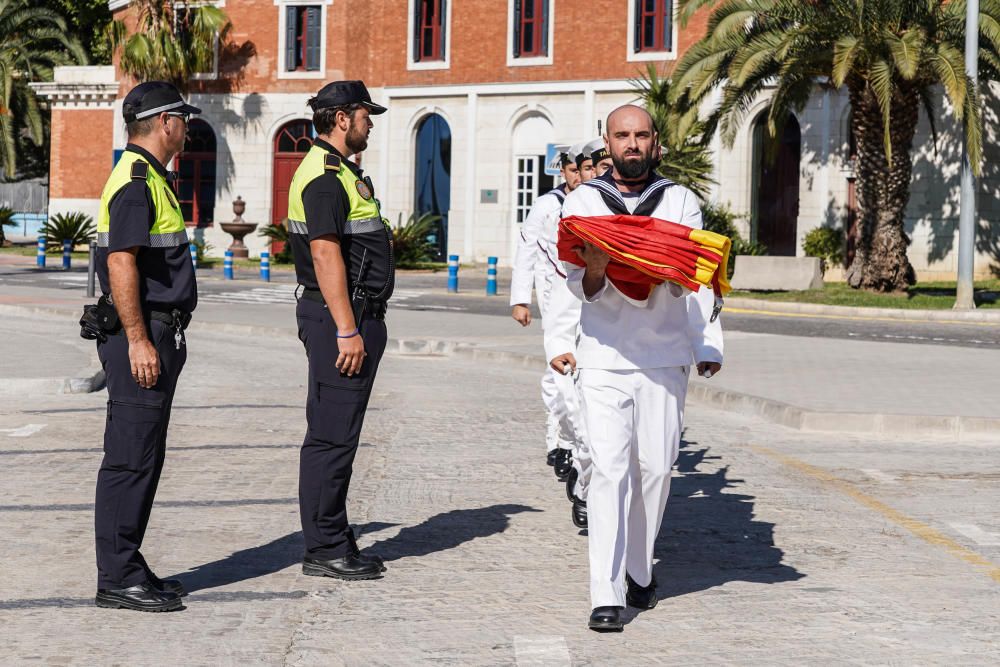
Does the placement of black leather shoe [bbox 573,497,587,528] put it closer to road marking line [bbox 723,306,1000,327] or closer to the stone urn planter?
road marking line [bbox 723,306,1000,327]

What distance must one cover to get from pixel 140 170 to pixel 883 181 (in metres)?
24.8

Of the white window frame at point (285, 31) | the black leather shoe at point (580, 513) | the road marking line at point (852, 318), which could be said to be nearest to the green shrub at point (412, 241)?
the white window frame at point (285, 31)

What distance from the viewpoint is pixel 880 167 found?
95.5 feet

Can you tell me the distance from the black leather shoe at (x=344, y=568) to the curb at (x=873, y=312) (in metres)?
20.6

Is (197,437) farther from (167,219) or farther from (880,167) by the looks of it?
(880,167)

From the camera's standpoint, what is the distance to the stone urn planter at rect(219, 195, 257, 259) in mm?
42844

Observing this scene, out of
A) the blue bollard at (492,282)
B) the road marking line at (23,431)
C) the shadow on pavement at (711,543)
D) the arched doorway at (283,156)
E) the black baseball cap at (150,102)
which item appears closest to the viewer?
the black baseball cap at (150,102)

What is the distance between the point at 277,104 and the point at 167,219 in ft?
131

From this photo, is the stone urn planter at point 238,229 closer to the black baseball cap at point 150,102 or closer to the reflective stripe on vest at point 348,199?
the reflective stripe on vest at point 348,199

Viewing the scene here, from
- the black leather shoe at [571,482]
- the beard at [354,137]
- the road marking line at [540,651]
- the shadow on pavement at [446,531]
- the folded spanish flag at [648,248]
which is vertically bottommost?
the shadow on pavement at [446,531]

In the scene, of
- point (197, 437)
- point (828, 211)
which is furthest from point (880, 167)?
point (197, 437)

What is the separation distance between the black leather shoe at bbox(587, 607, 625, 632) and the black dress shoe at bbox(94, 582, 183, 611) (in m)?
1.60

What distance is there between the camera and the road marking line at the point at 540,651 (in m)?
5.29

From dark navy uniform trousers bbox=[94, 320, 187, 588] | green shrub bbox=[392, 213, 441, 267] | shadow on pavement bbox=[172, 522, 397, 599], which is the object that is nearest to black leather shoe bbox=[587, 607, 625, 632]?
shadow on pavement bbox=[172, 522, 397, 599]
